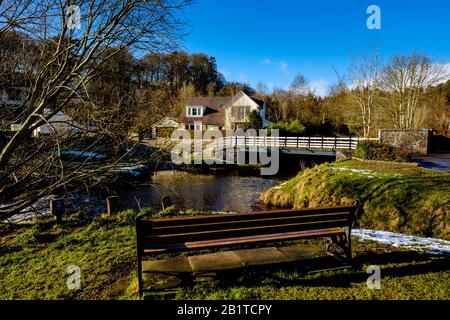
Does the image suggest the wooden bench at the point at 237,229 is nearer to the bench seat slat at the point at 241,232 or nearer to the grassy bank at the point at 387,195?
the bench seat slat at the point at 241,232

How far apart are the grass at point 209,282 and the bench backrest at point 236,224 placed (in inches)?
24.9

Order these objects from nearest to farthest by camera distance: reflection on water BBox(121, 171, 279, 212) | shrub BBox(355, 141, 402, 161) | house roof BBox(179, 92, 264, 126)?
reflection on water BBox(121, 171, 279, 212) < shrub BBox(355, 141, 402, 161) < house roof BBox(179, 92, 264, 126)

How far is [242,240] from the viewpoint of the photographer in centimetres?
425

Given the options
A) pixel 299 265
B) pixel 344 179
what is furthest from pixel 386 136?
pixel 299 265

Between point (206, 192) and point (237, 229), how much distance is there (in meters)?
13.5

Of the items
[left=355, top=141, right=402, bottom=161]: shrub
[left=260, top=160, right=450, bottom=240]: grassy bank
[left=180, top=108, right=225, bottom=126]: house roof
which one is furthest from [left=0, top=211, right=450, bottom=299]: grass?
[left=180, top=108, right=225, bottom=126]: house roof

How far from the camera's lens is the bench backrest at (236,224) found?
152 inches

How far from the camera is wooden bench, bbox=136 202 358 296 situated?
3.85m

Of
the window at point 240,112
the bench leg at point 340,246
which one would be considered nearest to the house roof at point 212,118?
the window at point 240,112

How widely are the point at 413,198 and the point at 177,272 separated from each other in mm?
7918

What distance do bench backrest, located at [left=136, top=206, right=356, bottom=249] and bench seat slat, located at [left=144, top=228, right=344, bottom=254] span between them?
0.07 metres

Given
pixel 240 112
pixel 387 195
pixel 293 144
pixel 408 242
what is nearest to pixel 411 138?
pixel 293 144

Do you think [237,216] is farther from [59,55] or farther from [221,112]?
[221,112]

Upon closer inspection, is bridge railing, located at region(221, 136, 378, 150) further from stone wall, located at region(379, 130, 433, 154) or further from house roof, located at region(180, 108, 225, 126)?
house roof, located at region(180, 108, 225, 126)
